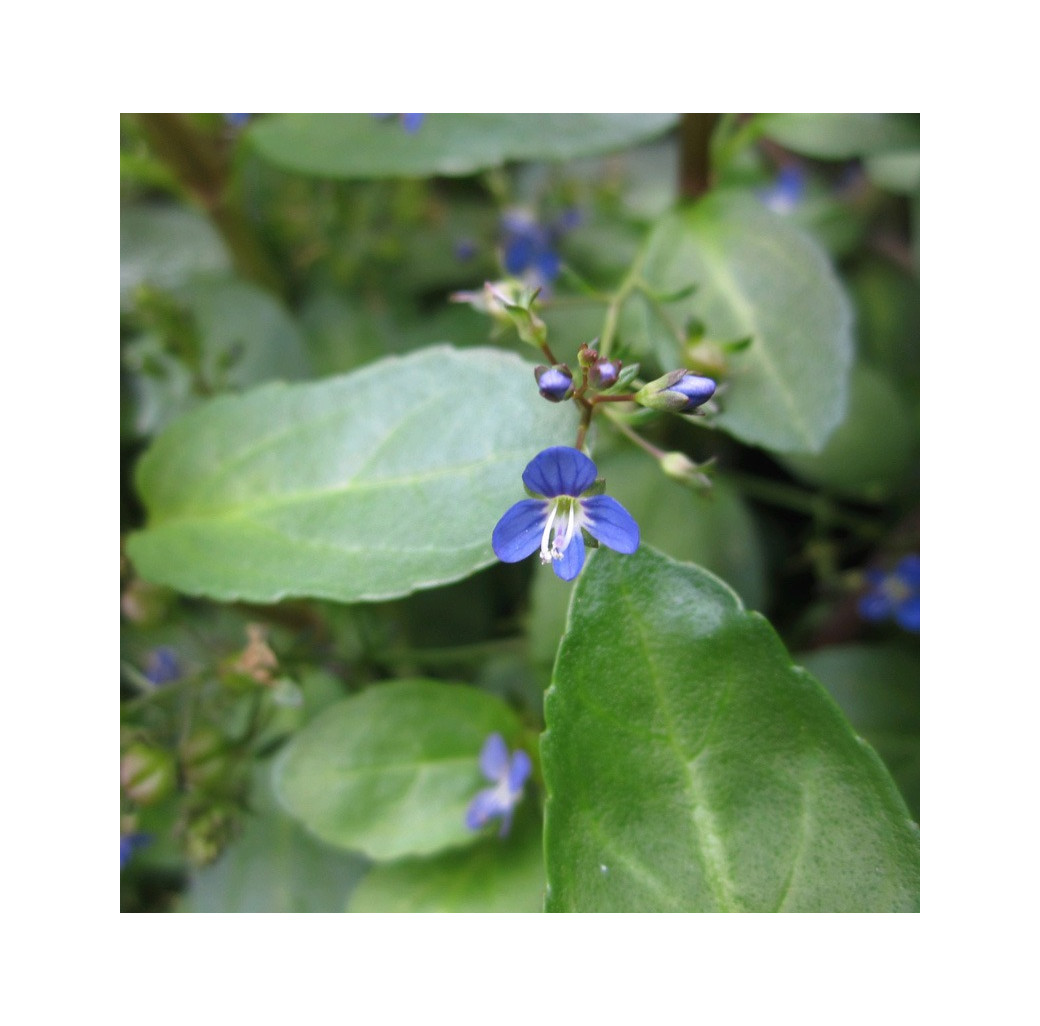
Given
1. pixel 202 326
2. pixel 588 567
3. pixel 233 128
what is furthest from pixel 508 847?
pixel 233 128

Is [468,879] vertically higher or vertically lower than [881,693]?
lower

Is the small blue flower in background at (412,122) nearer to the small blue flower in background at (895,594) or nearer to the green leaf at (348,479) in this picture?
the green leaf at (348,479)

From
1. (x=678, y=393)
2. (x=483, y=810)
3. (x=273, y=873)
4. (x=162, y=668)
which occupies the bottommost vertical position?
(x=273, y=873)

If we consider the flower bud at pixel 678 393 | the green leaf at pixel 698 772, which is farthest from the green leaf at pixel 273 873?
the flower bud at pixel 678 393

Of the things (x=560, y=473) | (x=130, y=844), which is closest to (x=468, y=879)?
(x=130, y=844)

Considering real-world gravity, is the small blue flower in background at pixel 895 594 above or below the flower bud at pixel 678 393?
below

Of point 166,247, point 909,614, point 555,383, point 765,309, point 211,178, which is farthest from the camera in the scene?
point 166,247

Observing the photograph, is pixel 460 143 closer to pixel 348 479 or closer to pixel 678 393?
pixel 348 479
